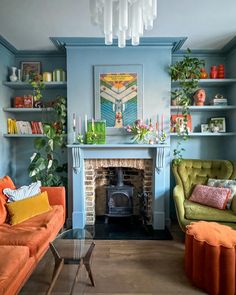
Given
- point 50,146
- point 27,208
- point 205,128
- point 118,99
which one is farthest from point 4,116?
point 205,128

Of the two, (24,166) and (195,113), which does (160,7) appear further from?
(24,166)

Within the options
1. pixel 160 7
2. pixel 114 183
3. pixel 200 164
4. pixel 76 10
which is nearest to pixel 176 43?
pixel 160 7

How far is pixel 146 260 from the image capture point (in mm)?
2566

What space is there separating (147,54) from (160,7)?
3.09ft

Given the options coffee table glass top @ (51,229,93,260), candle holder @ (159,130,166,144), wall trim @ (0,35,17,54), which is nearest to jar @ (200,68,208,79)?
candle holder @ (159,130,166,144)

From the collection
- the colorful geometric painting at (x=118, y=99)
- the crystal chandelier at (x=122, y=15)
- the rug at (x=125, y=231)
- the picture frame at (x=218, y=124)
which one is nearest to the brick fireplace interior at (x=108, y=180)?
the rug at (x=125, y=231)

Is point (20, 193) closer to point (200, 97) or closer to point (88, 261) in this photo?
point (88, 261)

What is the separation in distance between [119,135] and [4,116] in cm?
180

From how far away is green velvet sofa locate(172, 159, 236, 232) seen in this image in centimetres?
284

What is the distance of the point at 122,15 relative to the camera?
1.52 m

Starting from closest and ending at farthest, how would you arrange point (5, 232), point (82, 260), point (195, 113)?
point (82, 260), point (5, 232), point (195, 113)

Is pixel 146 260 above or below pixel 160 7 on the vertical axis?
below

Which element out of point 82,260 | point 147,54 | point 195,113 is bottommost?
point 82,260

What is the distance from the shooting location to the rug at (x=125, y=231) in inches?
123
